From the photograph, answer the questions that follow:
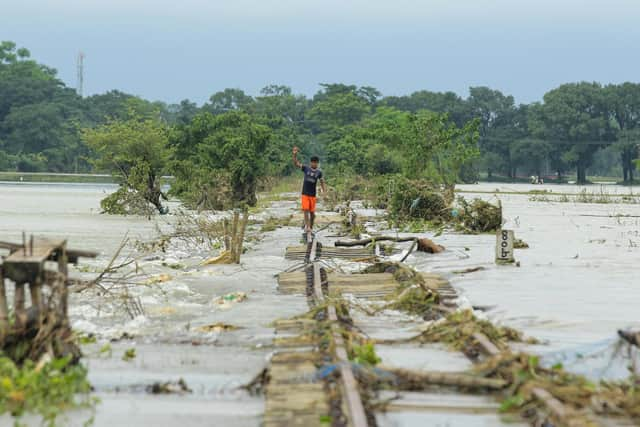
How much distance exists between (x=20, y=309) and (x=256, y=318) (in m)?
4.55

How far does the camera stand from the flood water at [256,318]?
765cm

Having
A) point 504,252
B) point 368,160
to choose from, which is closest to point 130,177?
point 504,252

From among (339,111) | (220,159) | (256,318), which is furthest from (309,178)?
(339,111)

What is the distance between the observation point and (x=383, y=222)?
3403 cm

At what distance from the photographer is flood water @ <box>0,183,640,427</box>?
7.65 metres

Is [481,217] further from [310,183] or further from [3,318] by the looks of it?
[3,318]

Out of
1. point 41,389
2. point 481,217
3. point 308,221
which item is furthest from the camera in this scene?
point 481,217

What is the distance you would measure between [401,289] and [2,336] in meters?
6.90

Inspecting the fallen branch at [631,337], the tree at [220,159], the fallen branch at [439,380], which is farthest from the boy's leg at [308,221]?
the tree at [220,159]

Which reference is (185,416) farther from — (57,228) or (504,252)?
(57,228)

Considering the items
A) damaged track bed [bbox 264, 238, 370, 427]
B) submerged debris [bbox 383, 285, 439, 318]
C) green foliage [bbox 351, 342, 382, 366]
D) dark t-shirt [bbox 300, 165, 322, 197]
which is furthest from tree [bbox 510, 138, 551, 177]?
green foliage [bbox 351, 342, 382, 366]

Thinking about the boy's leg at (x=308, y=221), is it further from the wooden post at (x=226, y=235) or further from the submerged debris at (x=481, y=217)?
the submerged debris at (x=481, y=217)

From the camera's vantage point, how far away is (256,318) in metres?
12.2

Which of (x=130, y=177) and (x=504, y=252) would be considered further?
(x=130, y=177)
